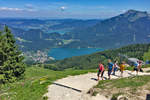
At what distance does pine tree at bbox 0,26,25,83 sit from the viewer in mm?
33681

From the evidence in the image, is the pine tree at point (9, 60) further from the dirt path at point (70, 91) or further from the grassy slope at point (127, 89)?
the grassy slope at point (127, 89)

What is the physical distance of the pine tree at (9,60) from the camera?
3368 centimetres

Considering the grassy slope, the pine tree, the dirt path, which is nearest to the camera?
the grassy slope

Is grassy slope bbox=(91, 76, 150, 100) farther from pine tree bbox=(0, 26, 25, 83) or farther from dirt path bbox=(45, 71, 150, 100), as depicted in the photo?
pine tree bbox=(0, 26, 25, 83)

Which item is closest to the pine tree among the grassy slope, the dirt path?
the dirt path

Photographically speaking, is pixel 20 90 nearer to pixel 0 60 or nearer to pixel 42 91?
pixel 42 91

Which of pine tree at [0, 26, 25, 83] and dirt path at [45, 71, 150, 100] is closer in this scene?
dirt path at [45, 71, 150, 100]

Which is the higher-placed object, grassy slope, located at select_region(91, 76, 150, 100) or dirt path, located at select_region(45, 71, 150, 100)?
grassy slope, located at select_region(91, 76, 150, 100)

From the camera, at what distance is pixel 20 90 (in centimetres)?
2031

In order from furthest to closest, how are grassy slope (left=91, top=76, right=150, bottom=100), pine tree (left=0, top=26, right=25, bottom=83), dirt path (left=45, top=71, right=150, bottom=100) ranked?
pine tree (left=0, top=26, right=25, bottom=83)
dirt path (left=45, top=71, right=150, bottom=100)
grassy slope (left=91, top=76, right=150, bottom=100)

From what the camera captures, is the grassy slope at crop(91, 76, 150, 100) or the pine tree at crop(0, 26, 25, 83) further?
the pine tree at crop(0, 26, 25, 83)

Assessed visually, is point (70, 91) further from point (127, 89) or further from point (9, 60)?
point (9, 60)

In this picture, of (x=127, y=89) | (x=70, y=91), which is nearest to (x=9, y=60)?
(x=70, y=91)

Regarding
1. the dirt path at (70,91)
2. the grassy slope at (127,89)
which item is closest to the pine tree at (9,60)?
the dirt path at (70,91)
